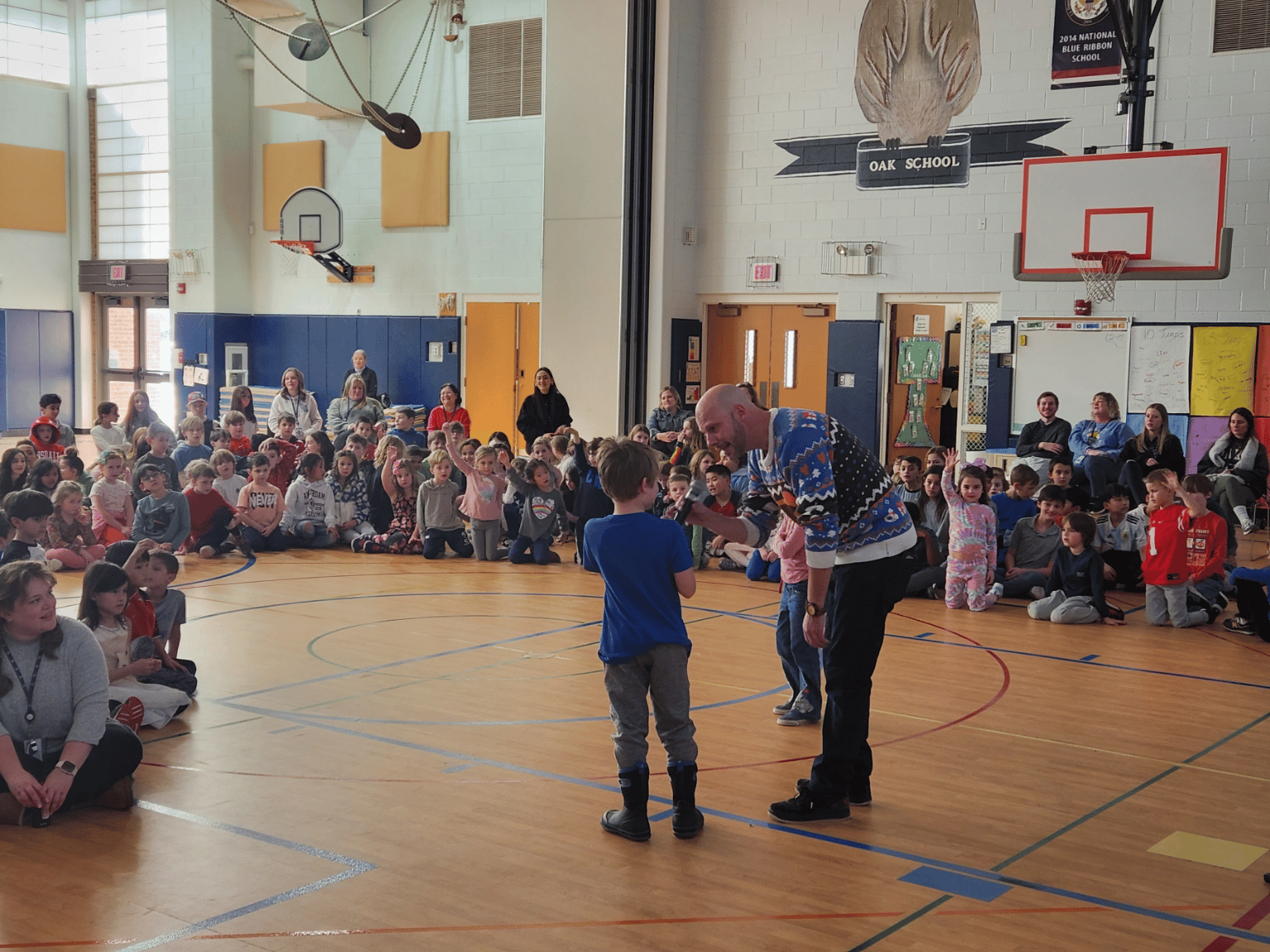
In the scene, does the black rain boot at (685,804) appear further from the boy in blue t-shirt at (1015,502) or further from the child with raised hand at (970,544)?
the boy in blue t-shirt at (1015,502)

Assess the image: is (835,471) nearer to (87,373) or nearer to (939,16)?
(939,16)

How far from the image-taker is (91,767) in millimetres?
4770

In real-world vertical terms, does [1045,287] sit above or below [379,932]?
above

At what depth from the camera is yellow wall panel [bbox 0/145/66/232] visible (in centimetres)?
2212

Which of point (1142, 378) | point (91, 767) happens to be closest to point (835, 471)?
point (91, 767)

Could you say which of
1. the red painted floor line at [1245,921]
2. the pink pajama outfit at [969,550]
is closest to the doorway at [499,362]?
the pink pajama outfit at [969,550]

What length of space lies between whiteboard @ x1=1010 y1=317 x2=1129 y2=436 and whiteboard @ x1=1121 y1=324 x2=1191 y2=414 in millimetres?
91

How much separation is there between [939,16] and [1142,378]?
472 cm

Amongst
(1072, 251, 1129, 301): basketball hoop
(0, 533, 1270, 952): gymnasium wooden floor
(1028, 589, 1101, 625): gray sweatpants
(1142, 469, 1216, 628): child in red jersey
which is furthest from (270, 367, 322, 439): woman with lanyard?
(1142, 469, 1216, 628): child in red jersey

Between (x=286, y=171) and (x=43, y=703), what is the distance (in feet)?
57.6

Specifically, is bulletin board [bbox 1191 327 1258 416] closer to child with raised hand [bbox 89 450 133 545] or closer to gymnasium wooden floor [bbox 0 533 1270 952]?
gymnasium wooden floor [bbox 0 533 1270 952]

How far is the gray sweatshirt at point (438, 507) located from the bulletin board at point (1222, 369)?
306 inches

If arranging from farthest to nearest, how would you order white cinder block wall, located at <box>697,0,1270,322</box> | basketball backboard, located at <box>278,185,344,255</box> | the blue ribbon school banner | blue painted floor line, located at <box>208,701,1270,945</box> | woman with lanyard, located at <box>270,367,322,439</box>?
basketball backboard, located at <box>278,185,344,255</box>
woman with lanyard, located at <box>270,367,322,439</box>
the blue ribbon school banner
white cinder block wall, located at <box>697,0,1270,322</box>
blue painted floor line, located at <box>208,701,1270,945</box>

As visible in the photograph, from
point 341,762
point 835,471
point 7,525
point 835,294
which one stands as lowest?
point 341,762
